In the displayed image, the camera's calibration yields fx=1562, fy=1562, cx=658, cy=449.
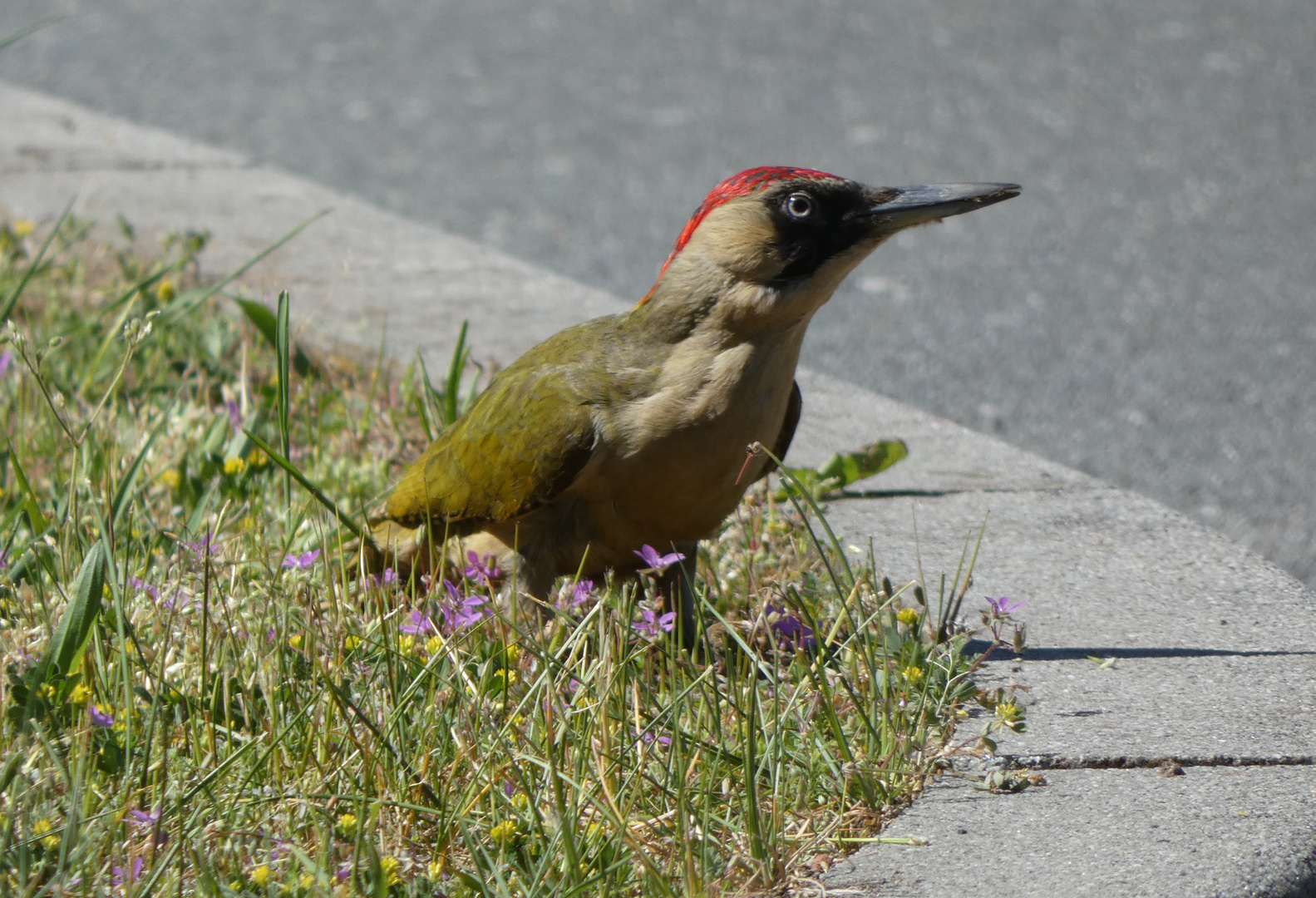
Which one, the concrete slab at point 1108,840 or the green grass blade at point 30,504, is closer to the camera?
the concrete slab at point 1108,840

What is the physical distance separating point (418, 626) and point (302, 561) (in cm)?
30

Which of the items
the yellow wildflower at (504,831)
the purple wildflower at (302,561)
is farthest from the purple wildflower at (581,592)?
the yellow wildflower at (504,831)

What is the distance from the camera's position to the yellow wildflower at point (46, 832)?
6.59ft

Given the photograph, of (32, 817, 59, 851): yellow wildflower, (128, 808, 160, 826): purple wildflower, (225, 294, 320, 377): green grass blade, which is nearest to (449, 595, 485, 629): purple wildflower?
(128, 808, 160, 826): purple wildflower

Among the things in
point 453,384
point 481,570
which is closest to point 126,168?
point 453,384

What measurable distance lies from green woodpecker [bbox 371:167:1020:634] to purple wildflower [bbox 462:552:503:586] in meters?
0.04

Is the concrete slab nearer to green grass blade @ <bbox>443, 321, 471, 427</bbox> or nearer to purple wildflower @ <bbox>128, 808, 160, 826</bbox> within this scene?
purple wildflower @ <bbox>128, 808, 160, 826</bbox>

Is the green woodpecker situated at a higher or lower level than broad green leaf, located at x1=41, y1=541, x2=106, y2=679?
higher

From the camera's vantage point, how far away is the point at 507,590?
2965 mm

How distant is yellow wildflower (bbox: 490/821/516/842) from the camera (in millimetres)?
2049

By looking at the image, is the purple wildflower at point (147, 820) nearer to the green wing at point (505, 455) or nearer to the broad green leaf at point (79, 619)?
the broad green leaf at point (79, 619)

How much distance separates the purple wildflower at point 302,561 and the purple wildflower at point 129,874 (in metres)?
0.80

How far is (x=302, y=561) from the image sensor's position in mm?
2797

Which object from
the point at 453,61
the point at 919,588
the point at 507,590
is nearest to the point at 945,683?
the point at 919,588
